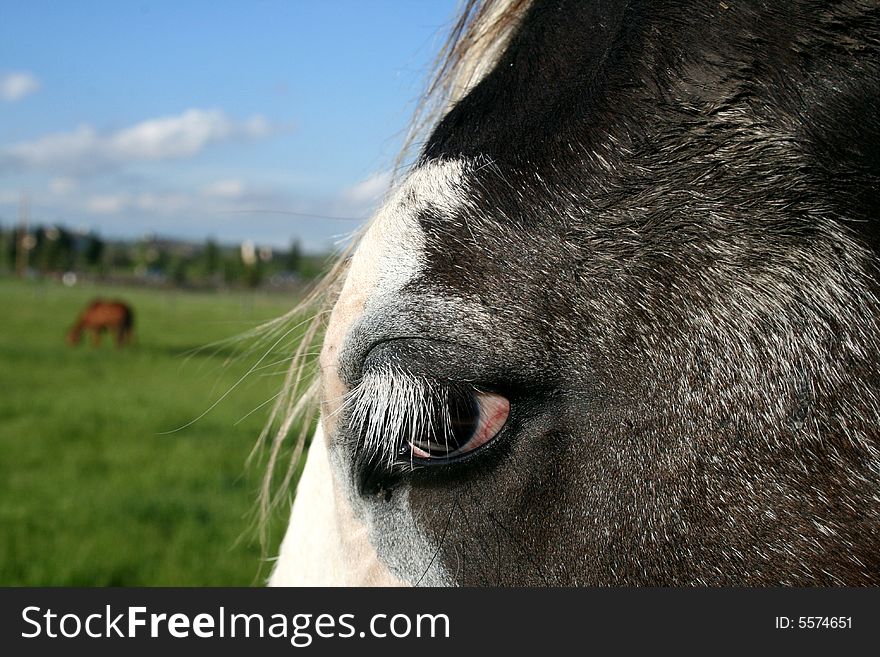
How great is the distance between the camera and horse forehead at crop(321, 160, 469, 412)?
1.25 meters

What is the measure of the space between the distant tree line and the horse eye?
58.1 metres

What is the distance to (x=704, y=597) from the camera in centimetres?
121

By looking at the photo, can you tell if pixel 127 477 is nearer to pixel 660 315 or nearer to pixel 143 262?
pixel 660 315

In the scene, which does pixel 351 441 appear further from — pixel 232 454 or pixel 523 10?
pixel 232 454

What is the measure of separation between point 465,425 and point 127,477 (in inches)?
265

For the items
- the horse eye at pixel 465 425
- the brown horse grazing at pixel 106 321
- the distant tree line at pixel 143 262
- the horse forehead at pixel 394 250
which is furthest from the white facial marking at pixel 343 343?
the distant tree line at pixel 143 262

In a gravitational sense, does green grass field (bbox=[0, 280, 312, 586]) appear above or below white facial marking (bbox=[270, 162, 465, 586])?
below

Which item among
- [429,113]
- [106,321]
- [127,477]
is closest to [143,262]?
[106,321]

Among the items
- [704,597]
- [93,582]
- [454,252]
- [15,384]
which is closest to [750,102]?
[454,252]

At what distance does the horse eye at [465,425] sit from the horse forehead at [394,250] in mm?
197

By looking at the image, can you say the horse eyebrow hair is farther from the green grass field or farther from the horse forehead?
the green grass field

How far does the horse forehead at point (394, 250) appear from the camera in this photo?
1.25 meters

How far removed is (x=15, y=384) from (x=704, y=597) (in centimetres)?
1313

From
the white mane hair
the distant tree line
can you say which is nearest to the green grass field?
the white mane hair
